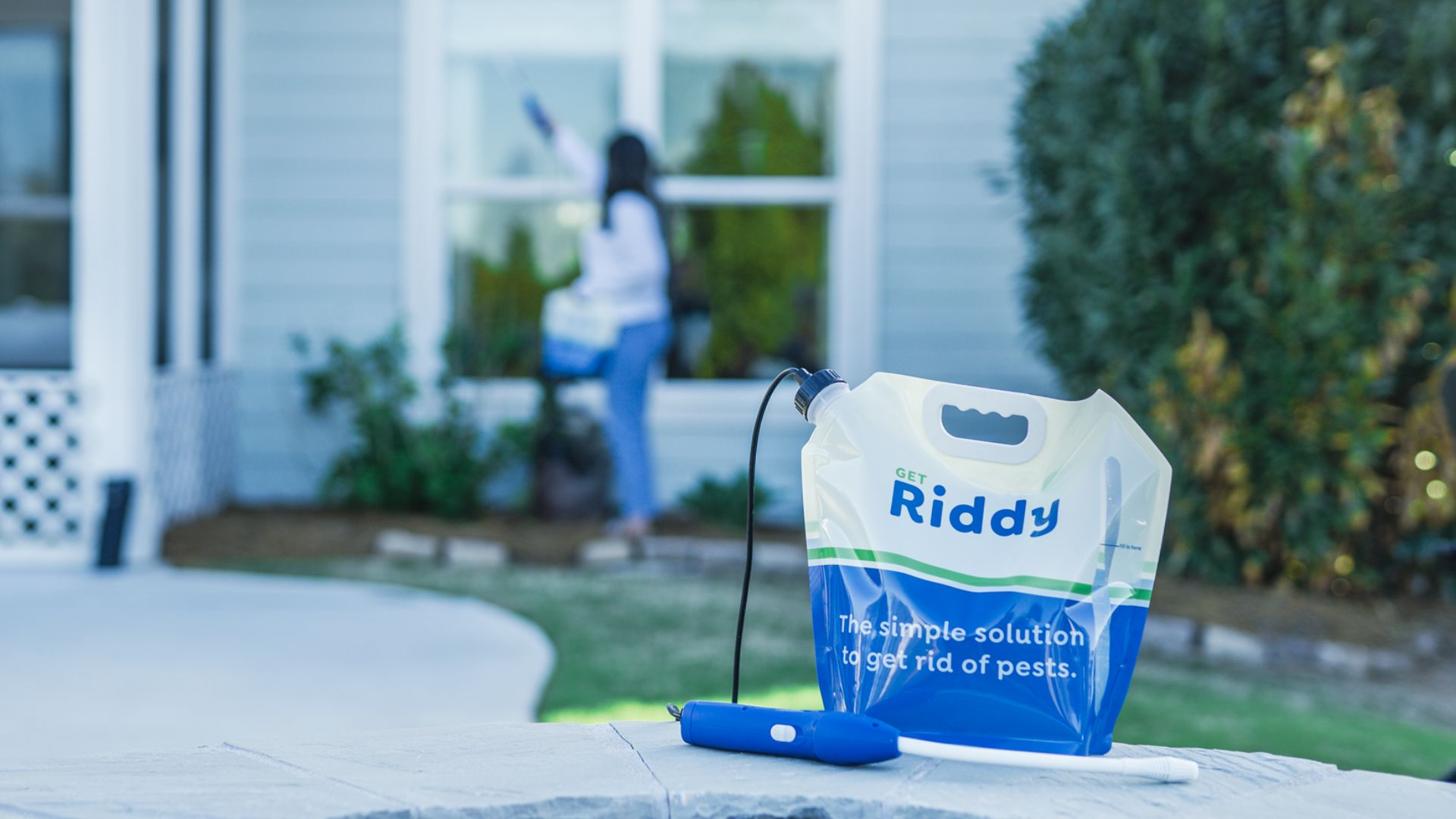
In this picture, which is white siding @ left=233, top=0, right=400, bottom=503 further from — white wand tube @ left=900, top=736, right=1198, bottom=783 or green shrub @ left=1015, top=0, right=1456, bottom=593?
white wand tube @ left=900, top=736, right=1198, bottom=783

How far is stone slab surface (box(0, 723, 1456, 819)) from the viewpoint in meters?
1.27

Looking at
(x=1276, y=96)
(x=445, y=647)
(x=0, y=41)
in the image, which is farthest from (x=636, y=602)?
(x=0, y=41)

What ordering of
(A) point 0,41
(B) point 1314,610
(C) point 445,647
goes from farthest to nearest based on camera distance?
(A) point 0,41 < (B) point 1314,610 < (C) point 445,647

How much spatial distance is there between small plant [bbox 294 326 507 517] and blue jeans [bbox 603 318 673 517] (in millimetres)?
907

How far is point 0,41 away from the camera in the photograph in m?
6.65

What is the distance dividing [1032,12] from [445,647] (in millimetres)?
4300

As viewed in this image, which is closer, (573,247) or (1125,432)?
(1125,432)

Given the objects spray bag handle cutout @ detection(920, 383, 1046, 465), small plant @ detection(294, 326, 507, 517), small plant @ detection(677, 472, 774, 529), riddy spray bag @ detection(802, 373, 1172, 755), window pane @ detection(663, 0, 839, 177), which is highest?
window pane @ detection(663, 0, 839, 177)

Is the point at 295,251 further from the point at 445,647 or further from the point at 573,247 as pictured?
the point at 445,647

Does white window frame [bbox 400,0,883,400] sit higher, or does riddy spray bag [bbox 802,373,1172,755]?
white window frame [bbox 400,0,883,400]

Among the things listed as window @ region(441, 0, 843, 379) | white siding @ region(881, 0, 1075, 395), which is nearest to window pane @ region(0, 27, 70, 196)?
window @ region(441, 0, 843, 379)

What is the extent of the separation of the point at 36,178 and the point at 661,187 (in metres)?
→ 2.87

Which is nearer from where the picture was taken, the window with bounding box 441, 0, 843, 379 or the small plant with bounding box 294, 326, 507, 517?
the small plant with bounding box 294, 326, 507, 517

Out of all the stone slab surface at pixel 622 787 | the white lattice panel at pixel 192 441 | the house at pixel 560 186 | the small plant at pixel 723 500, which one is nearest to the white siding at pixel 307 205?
the house at pixel 560 186
